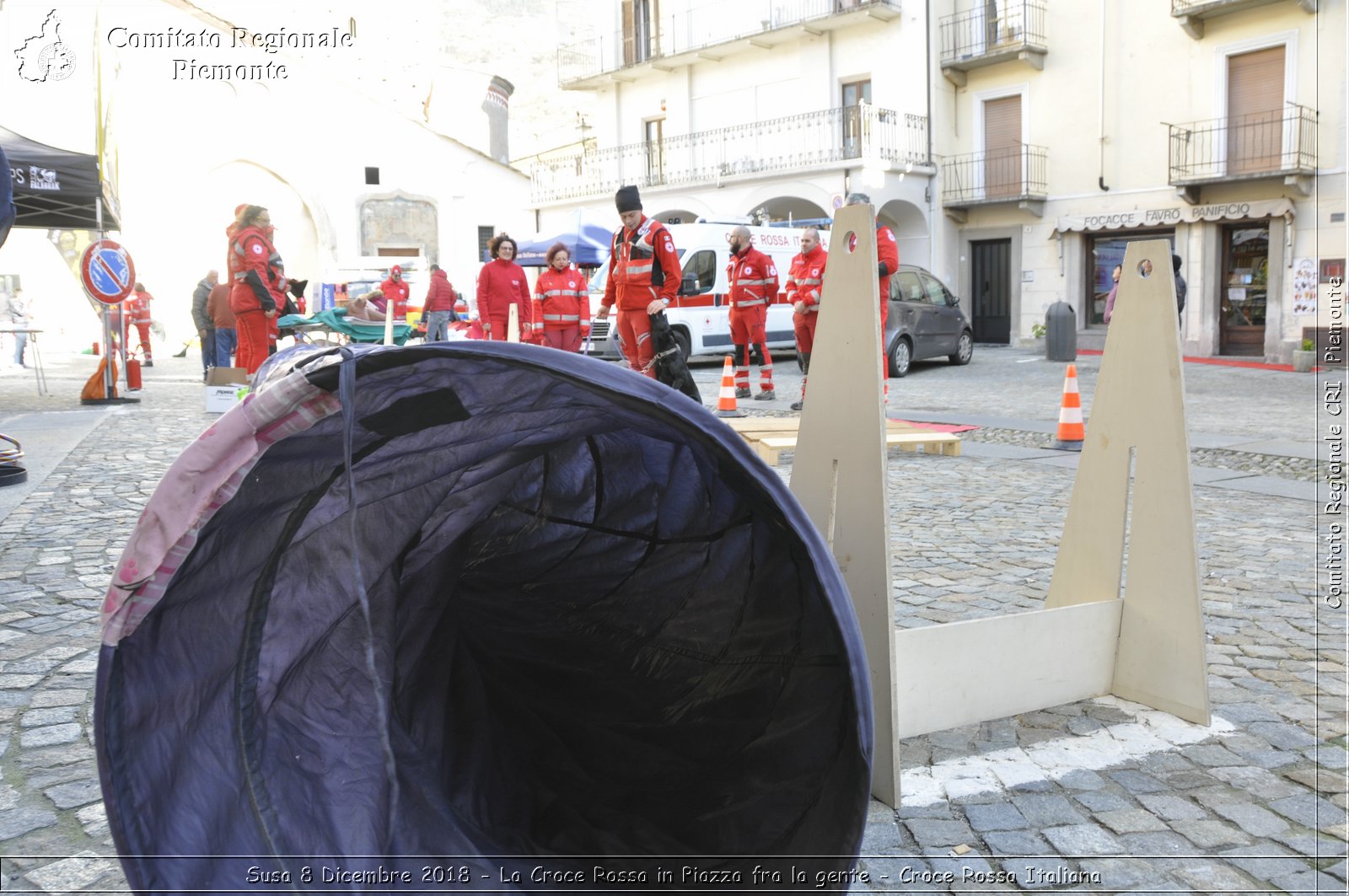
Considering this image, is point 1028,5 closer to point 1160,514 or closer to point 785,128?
point 785,128

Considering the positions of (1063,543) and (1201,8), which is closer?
(1063,543)

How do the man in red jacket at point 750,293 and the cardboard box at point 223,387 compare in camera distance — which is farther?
the man in red jacket at point 750,293

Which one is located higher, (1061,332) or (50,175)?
(50,175)

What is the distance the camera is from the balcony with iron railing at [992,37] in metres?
25.5

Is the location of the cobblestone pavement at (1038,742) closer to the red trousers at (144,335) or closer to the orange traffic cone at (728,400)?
the orange traffic cone at (728,400)

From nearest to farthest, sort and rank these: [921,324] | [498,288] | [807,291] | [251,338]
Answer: [251,338] → [807,291] → [498,288] → [921,324]

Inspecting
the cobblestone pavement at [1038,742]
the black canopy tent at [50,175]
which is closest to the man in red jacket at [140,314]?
the black canopy tent at [50,175]

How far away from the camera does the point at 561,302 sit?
13859 mm

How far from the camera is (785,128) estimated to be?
29.0m

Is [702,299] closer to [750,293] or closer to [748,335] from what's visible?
[748,335]

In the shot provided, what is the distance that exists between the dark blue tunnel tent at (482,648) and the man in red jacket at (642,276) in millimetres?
7093

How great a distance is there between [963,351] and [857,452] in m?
18.8

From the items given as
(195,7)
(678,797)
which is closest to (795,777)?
(678,797)

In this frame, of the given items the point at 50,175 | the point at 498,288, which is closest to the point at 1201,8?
the point at 498,288
